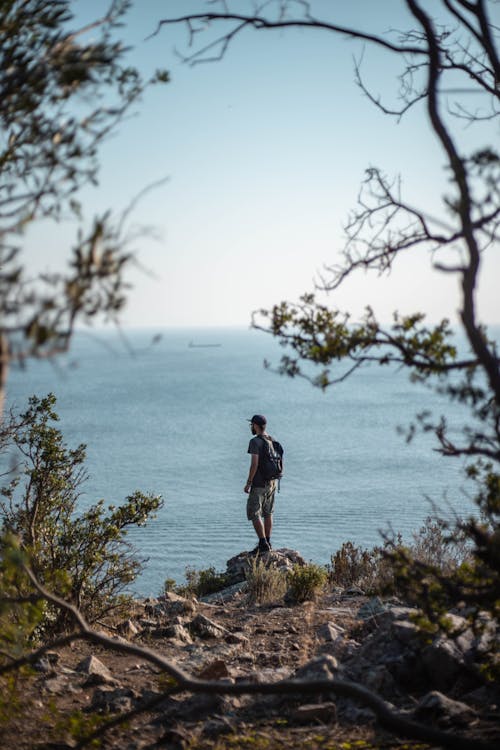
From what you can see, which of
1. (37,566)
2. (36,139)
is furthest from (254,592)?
(36,139)

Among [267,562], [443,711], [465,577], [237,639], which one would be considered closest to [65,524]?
[237,639]

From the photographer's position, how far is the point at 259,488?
1163 centimetres

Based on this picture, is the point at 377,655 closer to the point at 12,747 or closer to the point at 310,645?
the point at 310,645

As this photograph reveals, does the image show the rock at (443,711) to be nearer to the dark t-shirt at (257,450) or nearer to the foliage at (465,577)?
the foliage at (465,577)

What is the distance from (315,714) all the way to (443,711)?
941mm

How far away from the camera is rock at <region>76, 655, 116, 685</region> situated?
6.17 m

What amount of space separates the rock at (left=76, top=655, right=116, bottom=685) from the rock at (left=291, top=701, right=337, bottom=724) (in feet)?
5.92

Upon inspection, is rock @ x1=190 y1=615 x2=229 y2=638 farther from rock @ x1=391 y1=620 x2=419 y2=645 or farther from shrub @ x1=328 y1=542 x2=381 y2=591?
shrub @ x1=328 y1=542 x2=381 y2=591

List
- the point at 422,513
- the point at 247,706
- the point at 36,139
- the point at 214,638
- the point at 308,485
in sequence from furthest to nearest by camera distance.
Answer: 1. the point at 308,485
2. the point at 422,513
3. the point at 214,638
4. the point at 247,706
5. the point at 36,139

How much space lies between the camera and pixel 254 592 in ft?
33.4

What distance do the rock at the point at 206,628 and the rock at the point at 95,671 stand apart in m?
1.73

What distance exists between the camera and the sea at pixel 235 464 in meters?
21.0

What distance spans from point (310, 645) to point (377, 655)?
4.58 feet

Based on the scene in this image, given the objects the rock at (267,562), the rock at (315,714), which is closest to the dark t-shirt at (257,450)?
the rock at (267,562)
